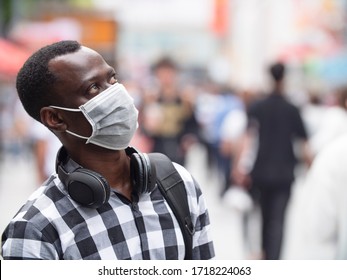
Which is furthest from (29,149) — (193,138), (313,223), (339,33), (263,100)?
(339,33)

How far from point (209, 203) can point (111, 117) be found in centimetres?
994

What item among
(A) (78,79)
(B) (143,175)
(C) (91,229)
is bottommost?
(C) (91,229)

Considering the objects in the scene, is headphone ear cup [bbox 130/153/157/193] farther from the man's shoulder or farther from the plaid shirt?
the man's shoulder

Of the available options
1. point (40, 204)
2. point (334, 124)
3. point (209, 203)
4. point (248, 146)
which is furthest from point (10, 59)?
point (40, 204)

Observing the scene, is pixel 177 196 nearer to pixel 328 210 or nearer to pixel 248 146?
pixel 328 210

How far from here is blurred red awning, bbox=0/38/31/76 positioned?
47.3ft

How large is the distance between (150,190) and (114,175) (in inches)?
4.4

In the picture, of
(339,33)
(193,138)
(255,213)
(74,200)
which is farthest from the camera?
(339,33)

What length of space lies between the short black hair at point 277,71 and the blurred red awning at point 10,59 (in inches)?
304

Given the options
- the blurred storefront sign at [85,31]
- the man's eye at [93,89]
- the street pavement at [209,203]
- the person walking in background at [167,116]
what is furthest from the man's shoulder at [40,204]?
the blurred storefront sign at [85,31]

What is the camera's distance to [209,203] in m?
12.2

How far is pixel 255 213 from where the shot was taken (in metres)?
8.19

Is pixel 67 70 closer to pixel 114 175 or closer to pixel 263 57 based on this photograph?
pixel 114 175

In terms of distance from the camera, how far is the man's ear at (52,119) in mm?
2285
